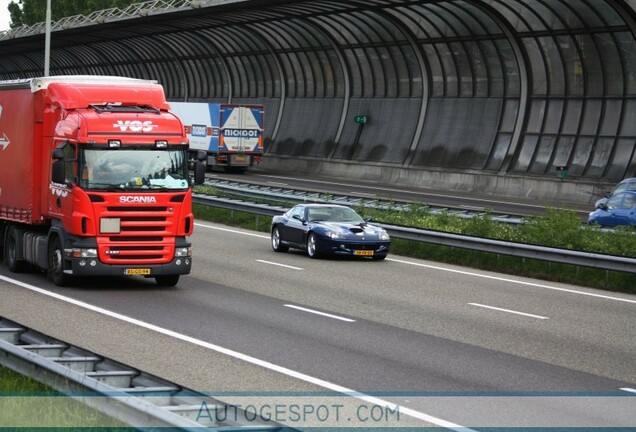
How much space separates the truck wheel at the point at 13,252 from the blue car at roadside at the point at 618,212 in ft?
48.9

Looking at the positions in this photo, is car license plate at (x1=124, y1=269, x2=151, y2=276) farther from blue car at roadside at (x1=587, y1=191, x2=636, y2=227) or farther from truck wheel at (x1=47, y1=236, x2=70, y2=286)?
blue car at roadside at (x1=587, y1=191, x2=636, y2=227)

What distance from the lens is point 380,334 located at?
48.7ft

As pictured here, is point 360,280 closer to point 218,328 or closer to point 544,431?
point 218,328

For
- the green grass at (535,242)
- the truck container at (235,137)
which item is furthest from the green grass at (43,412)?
the truck container at (235,137)

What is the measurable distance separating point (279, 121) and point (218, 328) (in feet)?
175

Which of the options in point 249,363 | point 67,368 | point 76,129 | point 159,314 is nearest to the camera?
point 67,368

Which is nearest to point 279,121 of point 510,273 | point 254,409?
point 510,273

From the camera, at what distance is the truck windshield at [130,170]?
18719 millimetres

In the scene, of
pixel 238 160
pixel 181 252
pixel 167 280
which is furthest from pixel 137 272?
pixel 238 160

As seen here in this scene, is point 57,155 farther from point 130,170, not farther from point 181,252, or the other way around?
point 181,252

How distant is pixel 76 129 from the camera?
1886cm

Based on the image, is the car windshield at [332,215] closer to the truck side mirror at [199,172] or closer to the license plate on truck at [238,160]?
the truck side mirror at [199,172]

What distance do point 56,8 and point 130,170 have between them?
114 metres

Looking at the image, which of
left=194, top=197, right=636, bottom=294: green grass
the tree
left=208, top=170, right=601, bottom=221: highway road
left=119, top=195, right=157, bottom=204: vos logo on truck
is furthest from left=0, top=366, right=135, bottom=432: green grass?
the tree
